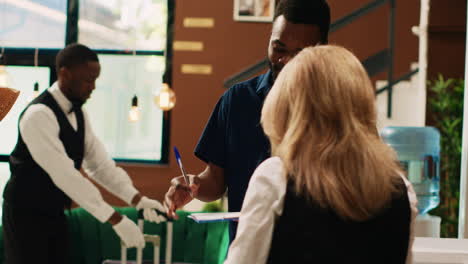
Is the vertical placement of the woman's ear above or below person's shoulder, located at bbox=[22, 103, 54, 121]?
above

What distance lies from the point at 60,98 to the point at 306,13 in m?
1.70

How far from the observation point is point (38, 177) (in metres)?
2.62

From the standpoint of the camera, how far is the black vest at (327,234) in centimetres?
70

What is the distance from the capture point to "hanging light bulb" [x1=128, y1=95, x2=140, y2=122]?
3.19 m

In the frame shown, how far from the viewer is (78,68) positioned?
9.48 ft

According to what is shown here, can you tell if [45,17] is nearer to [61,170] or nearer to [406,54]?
A: [61,170]

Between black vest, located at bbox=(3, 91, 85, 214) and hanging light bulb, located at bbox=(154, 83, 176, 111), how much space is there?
2.05 feet

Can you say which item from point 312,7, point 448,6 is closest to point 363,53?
point 448,6

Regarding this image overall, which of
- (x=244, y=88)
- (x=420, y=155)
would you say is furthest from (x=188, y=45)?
(x=244, y=88)

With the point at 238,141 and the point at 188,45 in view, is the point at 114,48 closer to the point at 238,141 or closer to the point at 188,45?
the point at 188,45

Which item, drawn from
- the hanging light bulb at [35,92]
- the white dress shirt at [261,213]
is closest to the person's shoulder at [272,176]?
the white dress shirt at [261,213]

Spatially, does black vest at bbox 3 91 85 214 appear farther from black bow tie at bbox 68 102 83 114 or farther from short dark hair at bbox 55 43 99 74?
short dark hair at bbox 55 43 99 74

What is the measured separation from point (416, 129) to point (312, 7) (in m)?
1.92

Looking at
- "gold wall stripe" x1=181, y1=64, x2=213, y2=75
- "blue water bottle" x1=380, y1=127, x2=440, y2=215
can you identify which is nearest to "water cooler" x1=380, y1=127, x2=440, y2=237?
"blue water bottle" x1=380, y1=127, x2=440, y2=215
